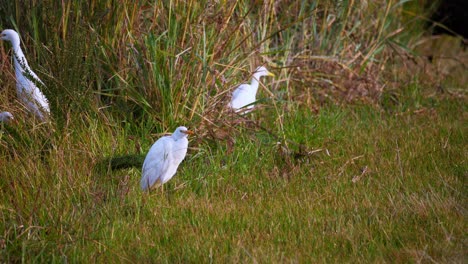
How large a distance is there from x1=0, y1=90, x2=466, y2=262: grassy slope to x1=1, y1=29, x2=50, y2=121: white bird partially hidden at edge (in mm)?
435

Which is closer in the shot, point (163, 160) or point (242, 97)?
point (163, 160)

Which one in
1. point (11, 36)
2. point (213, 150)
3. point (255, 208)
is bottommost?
point (213, 150)

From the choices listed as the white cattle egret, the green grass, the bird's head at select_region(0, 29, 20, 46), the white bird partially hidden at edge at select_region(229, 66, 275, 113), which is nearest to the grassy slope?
the green grass

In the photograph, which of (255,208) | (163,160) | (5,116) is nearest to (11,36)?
(5,116)

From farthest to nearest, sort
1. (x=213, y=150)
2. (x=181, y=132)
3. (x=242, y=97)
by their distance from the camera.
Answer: (x=242, y=97) → (x=213, y=150) → (x=181, y=132)

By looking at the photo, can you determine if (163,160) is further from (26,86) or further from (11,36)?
(11,36)

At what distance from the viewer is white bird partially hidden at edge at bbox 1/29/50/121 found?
503cm

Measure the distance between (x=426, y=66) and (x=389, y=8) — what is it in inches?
46.5

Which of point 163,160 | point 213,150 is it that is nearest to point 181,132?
point 163,160

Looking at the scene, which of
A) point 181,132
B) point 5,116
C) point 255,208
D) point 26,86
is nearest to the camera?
point 255,208

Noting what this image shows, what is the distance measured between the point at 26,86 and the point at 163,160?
133cm

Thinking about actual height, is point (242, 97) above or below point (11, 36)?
below

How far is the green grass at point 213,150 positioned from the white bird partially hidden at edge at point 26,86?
0.08 metres

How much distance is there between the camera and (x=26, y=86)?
5434mm
